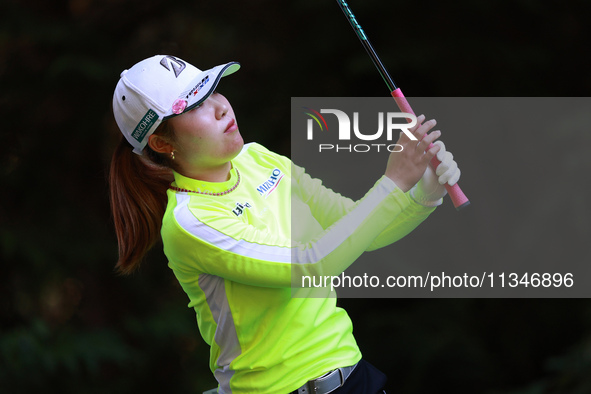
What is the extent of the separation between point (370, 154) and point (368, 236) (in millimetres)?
719

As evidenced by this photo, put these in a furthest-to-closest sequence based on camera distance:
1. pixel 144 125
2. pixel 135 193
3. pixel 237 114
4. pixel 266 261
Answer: pixel 237 114 < pixel 135 193 < pixel 144 125 < pixel 266 261

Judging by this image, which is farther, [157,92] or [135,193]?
[135,193]

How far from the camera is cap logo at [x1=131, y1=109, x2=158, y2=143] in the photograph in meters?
1.67

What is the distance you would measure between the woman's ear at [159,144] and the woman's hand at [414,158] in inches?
20.1

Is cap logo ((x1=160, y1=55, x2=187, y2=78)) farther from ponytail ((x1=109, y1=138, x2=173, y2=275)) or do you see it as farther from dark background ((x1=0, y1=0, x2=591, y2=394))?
dark background ((x1=0, y1=0, x2=591, y2=394))

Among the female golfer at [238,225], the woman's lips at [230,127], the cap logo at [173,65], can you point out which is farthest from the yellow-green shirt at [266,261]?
the cap logo at [173,65]

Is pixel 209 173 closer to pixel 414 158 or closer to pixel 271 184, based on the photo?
pixel 271 184

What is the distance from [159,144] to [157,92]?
13 cm

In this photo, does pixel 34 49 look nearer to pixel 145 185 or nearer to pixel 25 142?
pixel 25 142

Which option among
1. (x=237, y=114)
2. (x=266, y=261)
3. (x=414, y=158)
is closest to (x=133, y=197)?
(x=266, y=261)

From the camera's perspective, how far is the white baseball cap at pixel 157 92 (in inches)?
65.4

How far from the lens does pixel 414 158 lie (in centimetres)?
162

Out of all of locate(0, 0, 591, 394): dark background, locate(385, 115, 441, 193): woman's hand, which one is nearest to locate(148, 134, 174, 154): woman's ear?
locate(385, 115, 441, 193): woman's hand

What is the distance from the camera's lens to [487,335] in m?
3.78
